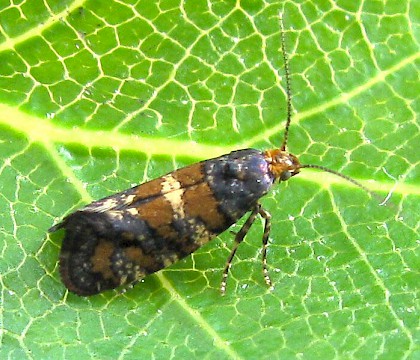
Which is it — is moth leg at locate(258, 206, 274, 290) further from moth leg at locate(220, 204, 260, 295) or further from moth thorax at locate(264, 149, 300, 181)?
moth thorax at locate(264, 149, 300, 181)

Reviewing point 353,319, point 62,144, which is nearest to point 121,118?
→ point 62,144

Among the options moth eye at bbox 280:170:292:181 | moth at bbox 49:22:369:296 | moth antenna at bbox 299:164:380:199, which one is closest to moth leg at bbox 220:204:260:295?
moth at bbox 49:22:369:296

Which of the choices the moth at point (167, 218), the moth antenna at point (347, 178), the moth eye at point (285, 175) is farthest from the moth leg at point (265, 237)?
the moth antenna at point (347, 178)

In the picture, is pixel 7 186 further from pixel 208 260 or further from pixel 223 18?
pixel 223 18

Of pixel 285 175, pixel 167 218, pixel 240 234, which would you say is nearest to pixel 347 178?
pixel 285 175

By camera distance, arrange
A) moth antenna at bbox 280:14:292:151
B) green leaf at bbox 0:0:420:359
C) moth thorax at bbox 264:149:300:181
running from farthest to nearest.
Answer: moth antenna at bbox 280:14:292:151 → moth thorax at bbox 264:149:300:181 → green leaf at bbox 0:0:420:359

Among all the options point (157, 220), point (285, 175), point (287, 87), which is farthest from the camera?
point (287, 87)

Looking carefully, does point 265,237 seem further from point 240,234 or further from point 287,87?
point 287,87

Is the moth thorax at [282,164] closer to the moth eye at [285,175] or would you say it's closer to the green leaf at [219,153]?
the moth eye at [285,175]
